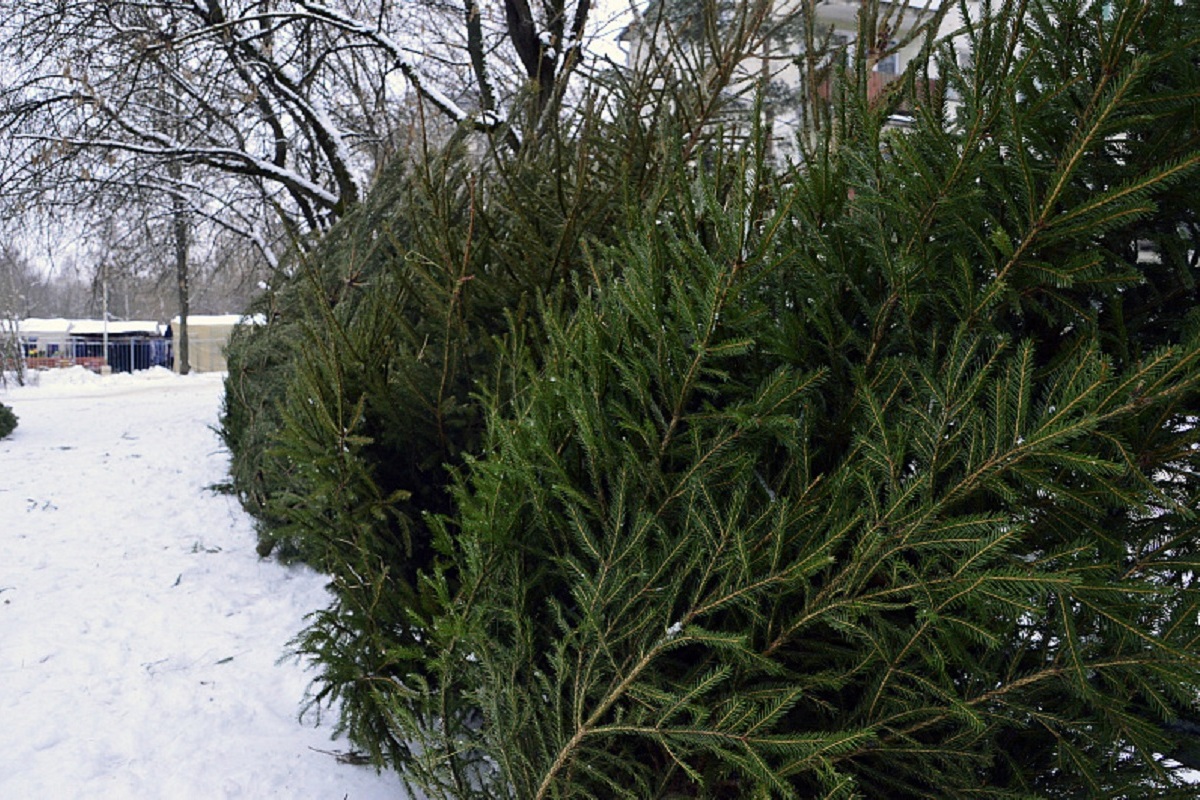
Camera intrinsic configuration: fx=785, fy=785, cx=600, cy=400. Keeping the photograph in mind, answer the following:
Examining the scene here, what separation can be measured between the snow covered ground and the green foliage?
2.02 meters

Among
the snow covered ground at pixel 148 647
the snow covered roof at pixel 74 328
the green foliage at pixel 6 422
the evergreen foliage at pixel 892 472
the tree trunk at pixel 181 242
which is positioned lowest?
the snow covered ground at pixel 148 647

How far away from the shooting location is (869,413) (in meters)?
1.58

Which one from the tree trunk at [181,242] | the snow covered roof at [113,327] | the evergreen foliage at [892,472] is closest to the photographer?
the evergreen foliage at [892,472]

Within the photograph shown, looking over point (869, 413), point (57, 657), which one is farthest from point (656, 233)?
point (57, 657)

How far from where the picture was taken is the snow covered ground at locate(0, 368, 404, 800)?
3.29m

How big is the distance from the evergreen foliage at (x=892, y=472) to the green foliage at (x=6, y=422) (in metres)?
11.5

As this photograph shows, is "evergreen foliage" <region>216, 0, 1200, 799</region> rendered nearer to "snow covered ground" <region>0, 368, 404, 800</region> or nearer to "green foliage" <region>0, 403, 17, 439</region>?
"snow covered ground" <region>0, 368, 404, 800</region>

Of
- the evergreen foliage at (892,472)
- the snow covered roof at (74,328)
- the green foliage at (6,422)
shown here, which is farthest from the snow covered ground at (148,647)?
the snow covered roof at (74,328)

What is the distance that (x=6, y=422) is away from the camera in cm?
1079

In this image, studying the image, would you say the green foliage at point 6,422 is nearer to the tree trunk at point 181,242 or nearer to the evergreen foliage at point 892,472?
the tree trunk at point 181,242

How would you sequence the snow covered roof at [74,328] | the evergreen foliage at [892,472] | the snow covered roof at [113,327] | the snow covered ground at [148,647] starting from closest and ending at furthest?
the evergreen foliage at [892,472], the snow covered ground at [148,647], the snow covered roof at [74,328], the snow covered roof at [113,327]

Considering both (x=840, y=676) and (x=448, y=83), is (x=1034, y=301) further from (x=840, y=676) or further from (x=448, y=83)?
(x=448, y=83)

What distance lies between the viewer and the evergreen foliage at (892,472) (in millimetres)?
1455

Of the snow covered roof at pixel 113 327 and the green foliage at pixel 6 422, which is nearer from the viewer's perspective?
the green foliage at pixel 6 422
